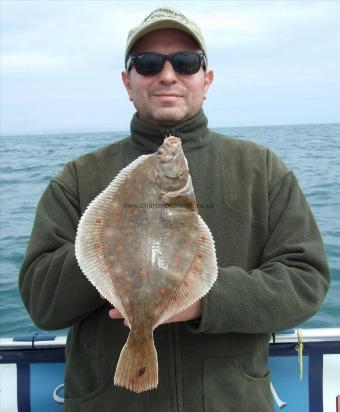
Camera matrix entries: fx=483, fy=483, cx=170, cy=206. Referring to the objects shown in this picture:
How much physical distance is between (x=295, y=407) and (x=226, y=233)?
1.73 metres

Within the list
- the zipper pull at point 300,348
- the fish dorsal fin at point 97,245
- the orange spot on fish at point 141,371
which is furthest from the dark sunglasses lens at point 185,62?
the zipper pull at point 300,348

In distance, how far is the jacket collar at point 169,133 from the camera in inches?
108

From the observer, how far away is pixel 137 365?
203 cm

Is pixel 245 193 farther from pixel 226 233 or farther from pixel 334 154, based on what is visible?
pixel 334 154

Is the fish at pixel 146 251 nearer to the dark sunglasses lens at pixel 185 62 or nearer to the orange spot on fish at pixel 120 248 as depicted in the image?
the orange spot on fish at pixel 120 248

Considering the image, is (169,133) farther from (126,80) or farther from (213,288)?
(213,288)

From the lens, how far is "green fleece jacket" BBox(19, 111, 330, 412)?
2322 millimetres

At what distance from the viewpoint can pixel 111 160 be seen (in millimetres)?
2828

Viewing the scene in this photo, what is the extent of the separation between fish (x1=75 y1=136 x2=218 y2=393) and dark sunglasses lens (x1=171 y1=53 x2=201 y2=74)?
0.64 meters

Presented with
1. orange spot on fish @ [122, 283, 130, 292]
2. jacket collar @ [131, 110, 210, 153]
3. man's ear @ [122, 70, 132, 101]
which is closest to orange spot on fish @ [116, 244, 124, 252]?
orange spot on fish @ [122, 283, 130, 292]

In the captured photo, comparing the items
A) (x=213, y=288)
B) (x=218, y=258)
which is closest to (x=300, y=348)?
(x=218, y=258)

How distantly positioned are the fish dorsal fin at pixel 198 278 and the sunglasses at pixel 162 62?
0.97 meters

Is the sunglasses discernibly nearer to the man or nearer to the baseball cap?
the man

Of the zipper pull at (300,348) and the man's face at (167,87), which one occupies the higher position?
the man's face at (167,87)
